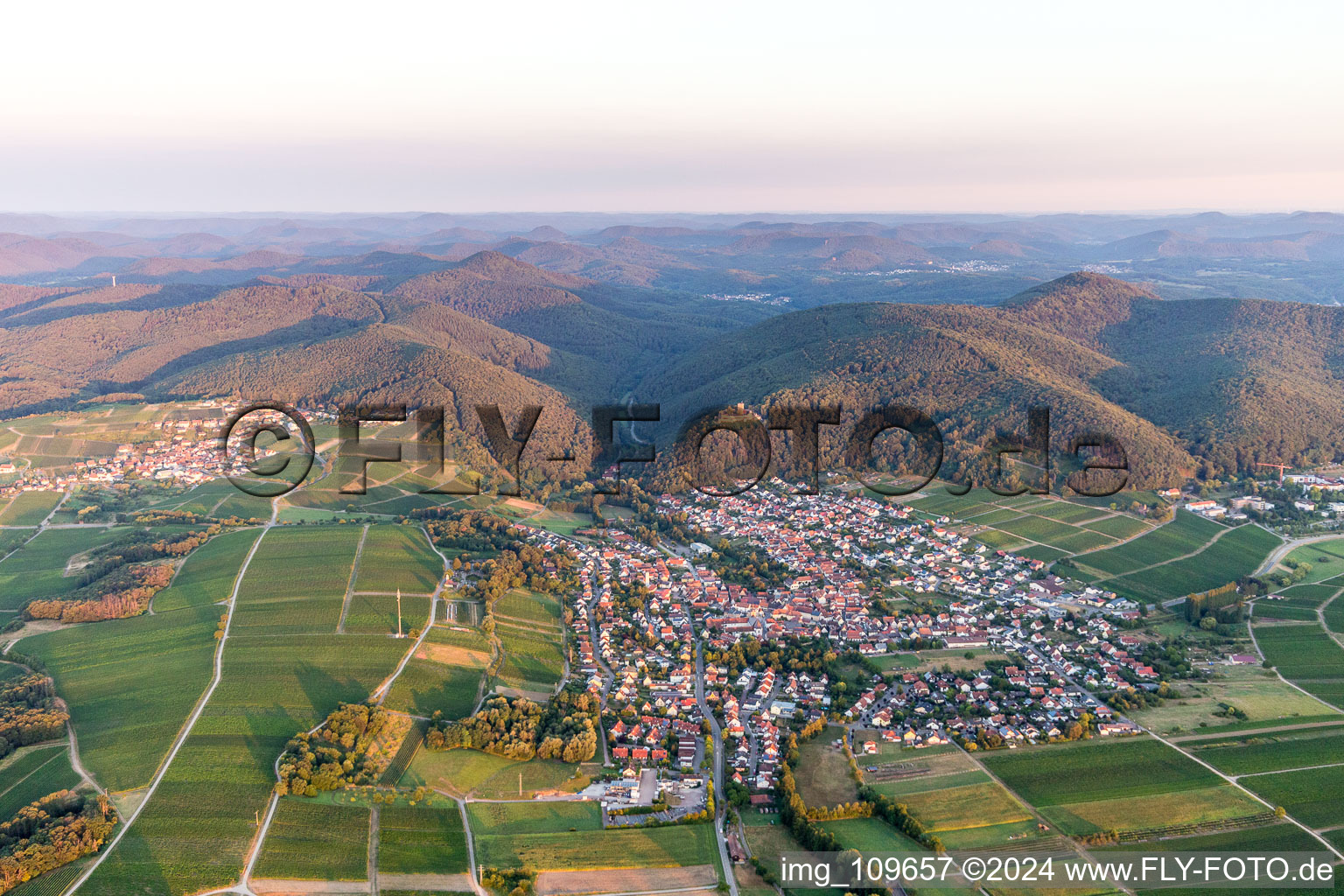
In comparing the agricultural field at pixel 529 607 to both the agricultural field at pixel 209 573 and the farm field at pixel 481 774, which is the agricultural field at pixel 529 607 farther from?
the agricultural field at pixel 209 573

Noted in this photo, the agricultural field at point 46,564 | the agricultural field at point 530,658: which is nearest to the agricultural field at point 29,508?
the agricultural field at point 46,564

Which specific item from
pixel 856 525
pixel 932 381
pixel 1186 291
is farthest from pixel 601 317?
pixel 1186 291

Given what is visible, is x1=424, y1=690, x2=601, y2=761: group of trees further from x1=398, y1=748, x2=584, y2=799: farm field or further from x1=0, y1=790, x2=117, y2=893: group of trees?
x1=0, y1=790, x2=117, y2=893: group of trees

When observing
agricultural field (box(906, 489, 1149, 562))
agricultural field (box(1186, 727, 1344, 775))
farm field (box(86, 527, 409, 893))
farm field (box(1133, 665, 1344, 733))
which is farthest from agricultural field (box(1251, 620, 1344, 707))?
farm field (box(86, 527, 409, 893))

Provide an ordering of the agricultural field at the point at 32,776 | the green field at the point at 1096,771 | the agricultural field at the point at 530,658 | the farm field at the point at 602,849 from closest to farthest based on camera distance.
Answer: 1. the farm field at the point at 602,849
2. the agricultural field at the point at 32,776
3. the green field at the point at 1096,771
4. the agricultural field at the point at 530,658

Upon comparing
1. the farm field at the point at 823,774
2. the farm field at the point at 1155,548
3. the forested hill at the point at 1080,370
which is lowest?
the farm field at the point at 823,774

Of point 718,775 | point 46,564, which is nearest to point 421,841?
point 718,775

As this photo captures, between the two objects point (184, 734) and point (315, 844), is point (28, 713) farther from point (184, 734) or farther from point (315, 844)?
point (315, 844)

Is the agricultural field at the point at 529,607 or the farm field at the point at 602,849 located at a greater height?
the agricultural field at the point at 529,607
